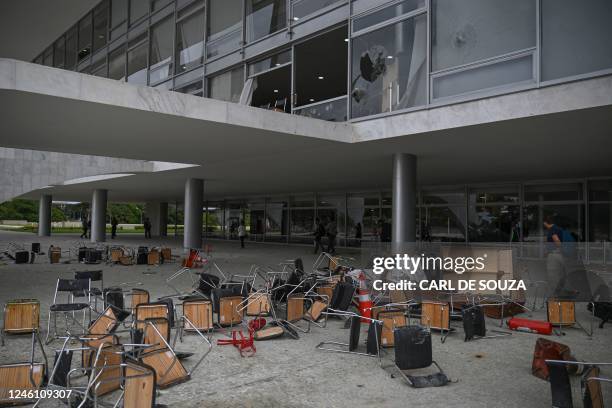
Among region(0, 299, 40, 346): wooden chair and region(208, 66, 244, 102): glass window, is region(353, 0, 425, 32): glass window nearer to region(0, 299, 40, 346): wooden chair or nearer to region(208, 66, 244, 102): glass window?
region(208, 66, 244, 102): glass window

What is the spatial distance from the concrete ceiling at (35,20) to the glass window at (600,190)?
670 inches

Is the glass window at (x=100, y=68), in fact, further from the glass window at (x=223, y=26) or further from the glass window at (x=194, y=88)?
the glass window at (x=223, y=26)

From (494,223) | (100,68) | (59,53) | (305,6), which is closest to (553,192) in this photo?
(494,223)

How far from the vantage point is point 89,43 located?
27391mm

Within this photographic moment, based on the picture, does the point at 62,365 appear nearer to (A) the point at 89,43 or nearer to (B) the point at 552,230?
(B) the point at 552,230

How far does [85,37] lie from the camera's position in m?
27.9

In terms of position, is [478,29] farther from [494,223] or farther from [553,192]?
[494,223]

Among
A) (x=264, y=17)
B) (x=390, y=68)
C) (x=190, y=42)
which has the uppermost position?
(x=190, y=42)

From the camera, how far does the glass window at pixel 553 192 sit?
17109 millimetres

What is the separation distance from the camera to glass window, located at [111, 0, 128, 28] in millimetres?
23853

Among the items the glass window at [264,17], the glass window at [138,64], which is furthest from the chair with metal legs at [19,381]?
the glass window at [138,64]

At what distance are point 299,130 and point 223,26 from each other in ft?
31.0

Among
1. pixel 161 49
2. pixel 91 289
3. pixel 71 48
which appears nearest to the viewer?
pixel 91 289

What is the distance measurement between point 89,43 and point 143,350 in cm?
2756
